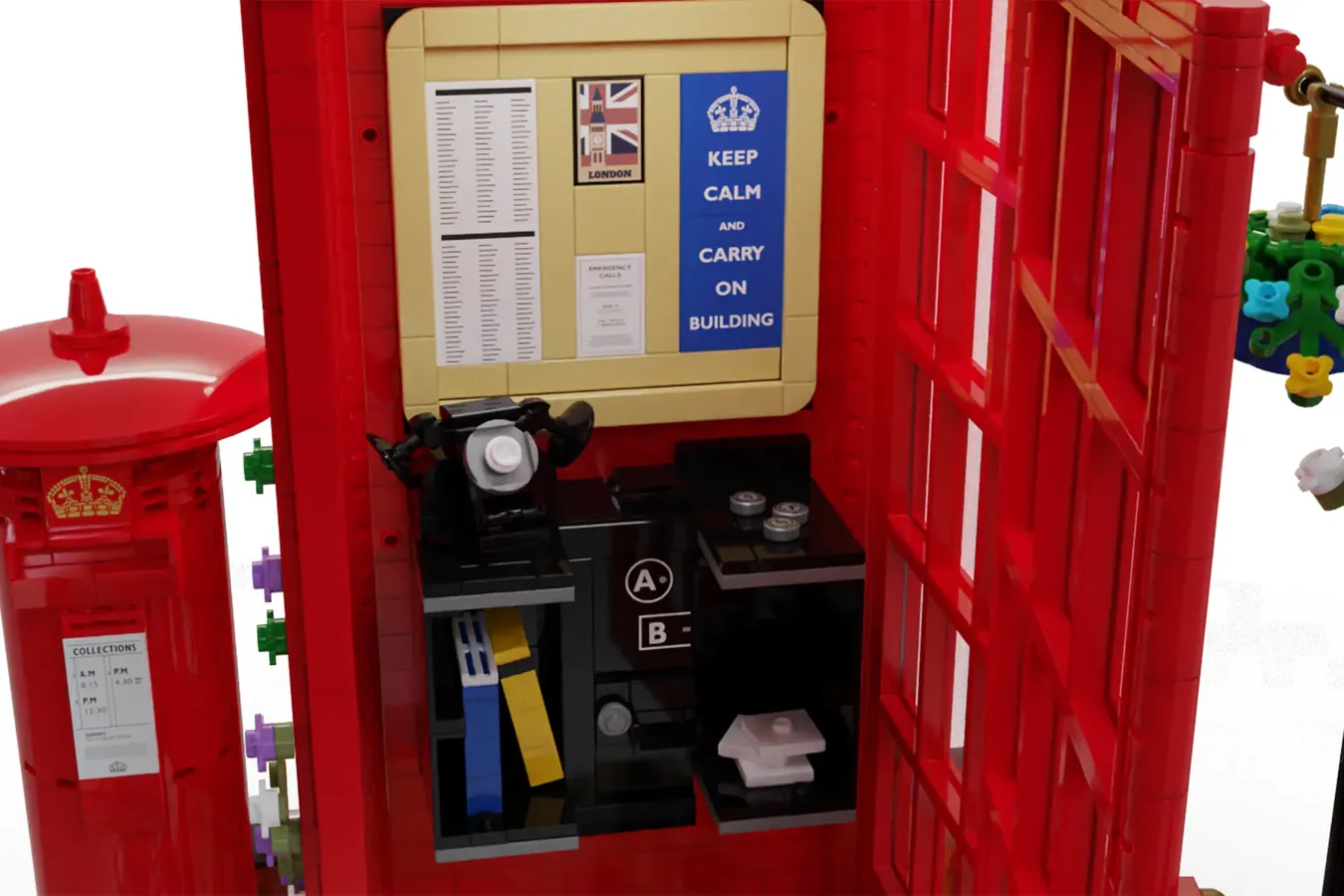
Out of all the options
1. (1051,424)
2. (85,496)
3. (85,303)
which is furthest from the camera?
(85,303)

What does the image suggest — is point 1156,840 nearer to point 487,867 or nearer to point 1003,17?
point 1003,17

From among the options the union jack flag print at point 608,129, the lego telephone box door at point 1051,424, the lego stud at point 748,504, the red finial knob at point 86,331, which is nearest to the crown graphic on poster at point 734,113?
the union jack flag print at point 608,129

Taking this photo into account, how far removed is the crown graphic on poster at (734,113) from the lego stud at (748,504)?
693 mm

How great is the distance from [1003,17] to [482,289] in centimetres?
109

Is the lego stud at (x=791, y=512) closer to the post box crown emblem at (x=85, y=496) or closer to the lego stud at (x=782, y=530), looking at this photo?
the lego stud at (x=782, y=530)

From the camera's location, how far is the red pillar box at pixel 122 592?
3.41m

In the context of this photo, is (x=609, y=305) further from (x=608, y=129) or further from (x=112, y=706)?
(x=112, y=706)

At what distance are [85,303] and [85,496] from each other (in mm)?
380

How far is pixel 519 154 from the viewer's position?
11.6 feet

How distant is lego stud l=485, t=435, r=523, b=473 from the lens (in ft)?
11.3

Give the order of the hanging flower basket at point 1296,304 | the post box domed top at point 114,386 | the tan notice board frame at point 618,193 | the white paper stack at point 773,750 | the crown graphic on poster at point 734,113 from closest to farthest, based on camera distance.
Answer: the hanging flower basket at point 1296,304, the post box domed top at point 114,386, the tan notice board frame at point 618,193, the crown graphic on poster at point 734,113, the white paper stack at point 773,750

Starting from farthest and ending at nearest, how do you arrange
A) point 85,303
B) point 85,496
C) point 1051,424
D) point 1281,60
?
point 85,303, point 85,496, point 1051,424, point 1281,60

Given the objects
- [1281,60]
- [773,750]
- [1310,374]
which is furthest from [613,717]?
[1281,60]

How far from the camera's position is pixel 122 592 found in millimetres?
3477
